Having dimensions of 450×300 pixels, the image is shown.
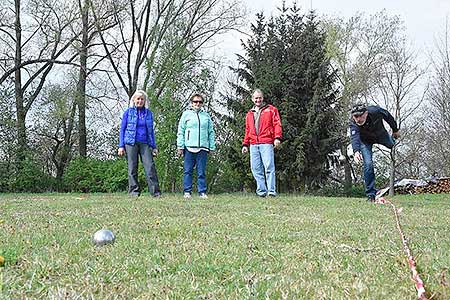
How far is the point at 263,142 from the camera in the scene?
820cm

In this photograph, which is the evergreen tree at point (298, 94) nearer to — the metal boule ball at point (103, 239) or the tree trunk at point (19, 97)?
the tree trunk at point (19, 97)

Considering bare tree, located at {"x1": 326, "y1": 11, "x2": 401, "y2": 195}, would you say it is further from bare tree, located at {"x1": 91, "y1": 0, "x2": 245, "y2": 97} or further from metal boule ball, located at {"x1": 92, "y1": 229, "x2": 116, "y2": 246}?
metal boule ball, located at {"x1": 92, "y1": 229, "x2": 116, "y2": 246}

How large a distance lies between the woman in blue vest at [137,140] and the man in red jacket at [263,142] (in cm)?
138

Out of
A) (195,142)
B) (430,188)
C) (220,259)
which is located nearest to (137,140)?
(195,142)

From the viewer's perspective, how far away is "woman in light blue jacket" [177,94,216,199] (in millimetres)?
8031

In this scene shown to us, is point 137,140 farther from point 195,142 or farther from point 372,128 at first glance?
point 372,128

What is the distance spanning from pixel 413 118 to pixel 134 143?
14.5 meters

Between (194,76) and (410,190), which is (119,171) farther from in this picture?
(410,190)

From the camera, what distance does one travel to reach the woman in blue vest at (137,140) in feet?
25.8

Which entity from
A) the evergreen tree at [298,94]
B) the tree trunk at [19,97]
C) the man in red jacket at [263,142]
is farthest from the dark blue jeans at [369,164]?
the tree trunk at [19,97]

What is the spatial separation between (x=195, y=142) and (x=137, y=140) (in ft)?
2.71

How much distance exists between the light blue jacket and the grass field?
391 centimetres

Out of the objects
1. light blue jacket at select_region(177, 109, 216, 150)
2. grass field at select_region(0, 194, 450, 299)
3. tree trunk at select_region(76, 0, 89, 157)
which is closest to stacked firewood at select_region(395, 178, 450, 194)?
tree trunk at select_region(76, 0, 89, 157)

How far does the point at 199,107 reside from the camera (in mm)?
8258
